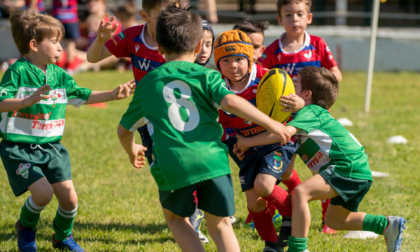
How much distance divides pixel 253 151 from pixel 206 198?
41.9 inches

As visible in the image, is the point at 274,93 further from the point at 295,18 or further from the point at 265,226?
the point at 295,18

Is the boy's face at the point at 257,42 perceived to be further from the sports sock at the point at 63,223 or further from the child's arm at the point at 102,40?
the sports sock at the point at 63,223

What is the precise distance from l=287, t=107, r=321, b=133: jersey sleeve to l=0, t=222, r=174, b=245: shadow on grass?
66.7 inches

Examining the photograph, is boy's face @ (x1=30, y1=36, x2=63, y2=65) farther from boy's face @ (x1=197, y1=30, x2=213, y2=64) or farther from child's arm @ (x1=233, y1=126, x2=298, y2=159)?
child's arm @ (x1=233, y1=126, x2=298, y2=159)

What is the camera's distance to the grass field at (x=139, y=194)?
500 centimetres

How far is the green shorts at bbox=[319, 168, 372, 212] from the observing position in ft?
13.9

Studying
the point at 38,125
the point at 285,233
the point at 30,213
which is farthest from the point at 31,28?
the point at 285,233

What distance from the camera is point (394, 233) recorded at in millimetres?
4375

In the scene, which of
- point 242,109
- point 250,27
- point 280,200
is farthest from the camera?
point 250,27

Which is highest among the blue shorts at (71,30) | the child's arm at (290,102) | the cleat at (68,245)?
the child's arm at (290,102)

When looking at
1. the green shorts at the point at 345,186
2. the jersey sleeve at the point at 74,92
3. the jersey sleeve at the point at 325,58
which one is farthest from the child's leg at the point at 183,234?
the jersey sleeve at the point at 325,58

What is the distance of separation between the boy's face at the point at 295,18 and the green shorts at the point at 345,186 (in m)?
1.81

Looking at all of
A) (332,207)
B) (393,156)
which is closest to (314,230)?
(332,207)

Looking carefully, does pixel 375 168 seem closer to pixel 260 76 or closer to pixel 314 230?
pixel 314 230
